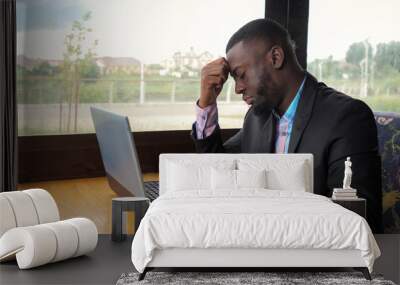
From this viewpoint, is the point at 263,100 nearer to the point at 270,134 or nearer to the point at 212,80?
the point at 270,134

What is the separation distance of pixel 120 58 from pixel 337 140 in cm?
303

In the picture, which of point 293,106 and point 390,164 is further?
point 293,106

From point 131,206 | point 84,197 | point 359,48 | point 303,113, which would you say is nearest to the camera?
point 131,206

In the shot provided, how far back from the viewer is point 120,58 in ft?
23.2

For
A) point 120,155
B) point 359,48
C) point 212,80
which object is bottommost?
point 120,155

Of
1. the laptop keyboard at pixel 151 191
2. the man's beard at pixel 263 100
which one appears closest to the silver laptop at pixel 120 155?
the laptop keyboard at pixel 151 191

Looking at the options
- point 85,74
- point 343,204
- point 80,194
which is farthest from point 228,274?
point 85,74

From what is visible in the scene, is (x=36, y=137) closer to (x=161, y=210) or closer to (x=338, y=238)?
(x=161, y=210)

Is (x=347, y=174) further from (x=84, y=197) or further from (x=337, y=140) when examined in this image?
(x=84, y=197)

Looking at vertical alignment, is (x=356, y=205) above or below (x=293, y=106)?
below

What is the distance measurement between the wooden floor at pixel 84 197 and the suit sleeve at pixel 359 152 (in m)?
1.91

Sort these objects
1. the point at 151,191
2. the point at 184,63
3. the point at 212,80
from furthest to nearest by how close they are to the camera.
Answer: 1. the point at 184,63
2. the point at 151,191
3. the point at 212,80

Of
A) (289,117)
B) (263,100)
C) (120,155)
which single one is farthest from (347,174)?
(120,155)

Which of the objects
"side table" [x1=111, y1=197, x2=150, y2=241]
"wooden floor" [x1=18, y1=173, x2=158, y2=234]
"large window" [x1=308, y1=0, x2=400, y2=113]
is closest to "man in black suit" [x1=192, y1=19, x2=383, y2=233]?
"side table" [x1=111, y1=197, x2=150, y2=241]
